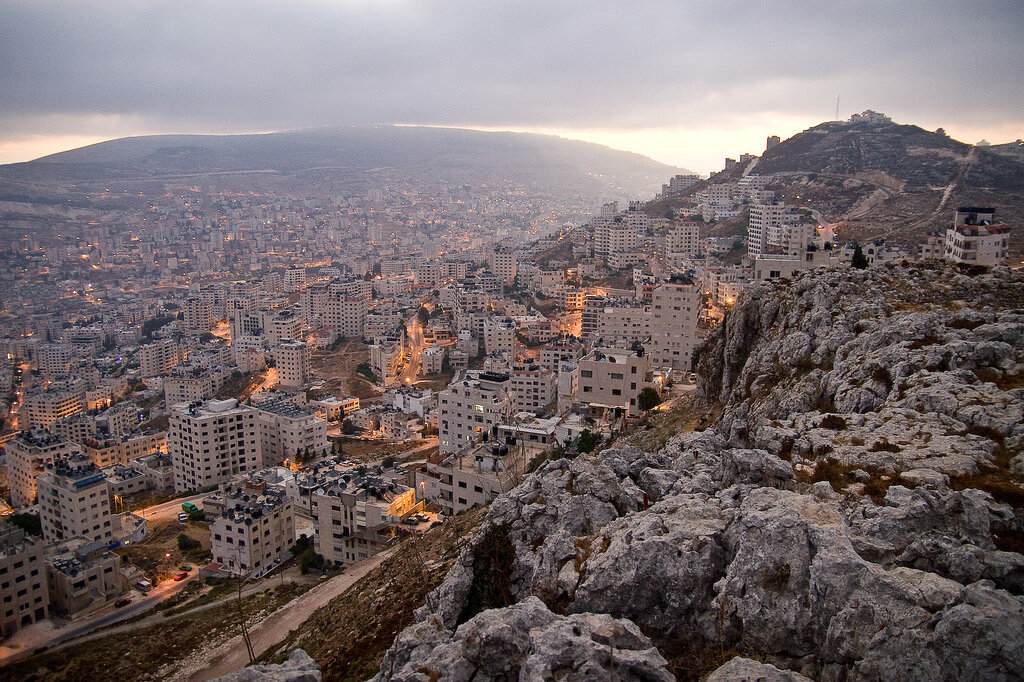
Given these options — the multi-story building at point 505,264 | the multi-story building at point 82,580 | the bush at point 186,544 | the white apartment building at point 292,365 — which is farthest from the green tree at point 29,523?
the multi-story building at point 505,264

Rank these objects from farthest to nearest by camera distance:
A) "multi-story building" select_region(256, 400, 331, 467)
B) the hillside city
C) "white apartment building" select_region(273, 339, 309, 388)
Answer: "white apartment building" select_region(273, 339, 309, 388) < "multi-story building" select_region(256, 400, 331, 467) < the hillside city

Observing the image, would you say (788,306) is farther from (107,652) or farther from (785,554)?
(107,652)

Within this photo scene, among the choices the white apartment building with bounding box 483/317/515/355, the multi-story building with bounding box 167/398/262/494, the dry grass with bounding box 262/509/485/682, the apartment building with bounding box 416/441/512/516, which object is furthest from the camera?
the white apartment building with bounding box 483/317/515/355

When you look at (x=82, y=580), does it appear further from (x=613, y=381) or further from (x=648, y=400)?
(x=648, y=400)

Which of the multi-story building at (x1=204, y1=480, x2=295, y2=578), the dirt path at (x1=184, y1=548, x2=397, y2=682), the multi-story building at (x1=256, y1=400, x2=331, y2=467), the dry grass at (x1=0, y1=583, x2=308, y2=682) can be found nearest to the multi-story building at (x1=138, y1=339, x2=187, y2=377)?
the multi-story building at (x1=256, y1=400, x2=331, y2=467)

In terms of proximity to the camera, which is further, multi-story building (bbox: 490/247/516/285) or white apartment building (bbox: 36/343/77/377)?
multi-story building (bbox: 490/247/516/285)

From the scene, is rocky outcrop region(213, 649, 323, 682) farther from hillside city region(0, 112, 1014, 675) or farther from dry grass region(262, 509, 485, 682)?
hillside city region(0, 112, 1014, 675)

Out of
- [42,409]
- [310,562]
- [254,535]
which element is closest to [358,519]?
[310,562]

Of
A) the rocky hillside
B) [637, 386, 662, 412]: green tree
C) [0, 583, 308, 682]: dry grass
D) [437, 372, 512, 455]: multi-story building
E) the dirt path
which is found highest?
the rocky hillside
